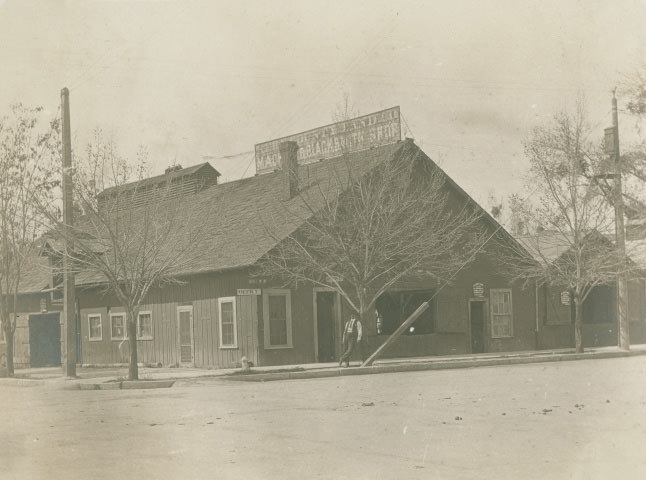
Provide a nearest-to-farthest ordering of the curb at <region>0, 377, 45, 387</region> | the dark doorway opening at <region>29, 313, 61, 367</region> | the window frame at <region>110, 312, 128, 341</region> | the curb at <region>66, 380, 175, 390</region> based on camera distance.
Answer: the curb at <region>66, 380, 175, 390</region> → the curb at <region>0, 377, 45, 387</region> → the window frame at <region>110, 312, 128, 341</region> → the dark doorway opening at <region>29, 313, 61, 367</region>

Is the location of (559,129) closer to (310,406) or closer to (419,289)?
(419,289)

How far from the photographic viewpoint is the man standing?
24.5m

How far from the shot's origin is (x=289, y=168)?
97.6ft

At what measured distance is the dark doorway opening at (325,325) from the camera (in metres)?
28.1

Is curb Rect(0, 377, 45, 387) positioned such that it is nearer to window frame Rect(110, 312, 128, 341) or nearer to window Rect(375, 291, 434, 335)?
window frame Rect(110, 312, 128, 341)

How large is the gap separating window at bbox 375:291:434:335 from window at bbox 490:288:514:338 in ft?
10.3

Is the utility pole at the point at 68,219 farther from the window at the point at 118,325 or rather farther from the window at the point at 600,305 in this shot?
the window at the point at 600,305

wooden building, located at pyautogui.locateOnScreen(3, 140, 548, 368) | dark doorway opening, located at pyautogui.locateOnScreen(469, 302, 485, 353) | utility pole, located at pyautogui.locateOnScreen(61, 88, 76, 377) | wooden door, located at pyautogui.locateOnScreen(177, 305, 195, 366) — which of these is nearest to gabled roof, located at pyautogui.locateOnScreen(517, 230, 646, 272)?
wooden building, located at pyautogui.locateOnScreen(3, 140, 548, 368)

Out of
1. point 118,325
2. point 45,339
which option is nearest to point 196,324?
point 118,325

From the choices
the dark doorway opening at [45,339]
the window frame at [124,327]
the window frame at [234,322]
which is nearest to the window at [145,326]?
the window frame at [124,327]

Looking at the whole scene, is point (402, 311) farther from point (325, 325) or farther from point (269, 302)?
point (269, 302)

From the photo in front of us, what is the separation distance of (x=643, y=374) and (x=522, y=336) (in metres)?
13.7

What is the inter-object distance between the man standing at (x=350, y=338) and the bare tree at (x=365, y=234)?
351mm

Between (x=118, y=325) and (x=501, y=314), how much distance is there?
563 inches
